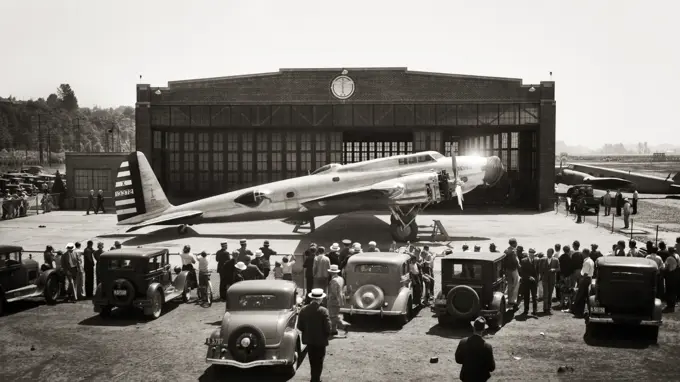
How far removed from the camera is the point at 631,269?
1406 cm

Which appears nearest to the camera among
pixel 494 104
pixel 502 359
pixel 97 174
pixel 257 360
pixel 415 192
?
pixel 257 360

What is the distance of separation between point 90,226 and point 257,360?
1168 inches

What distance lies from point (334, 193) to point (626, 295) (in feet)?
63.8

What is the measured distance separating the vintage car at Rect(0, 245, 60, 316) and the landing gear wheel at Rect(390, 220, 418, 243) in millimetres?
15978

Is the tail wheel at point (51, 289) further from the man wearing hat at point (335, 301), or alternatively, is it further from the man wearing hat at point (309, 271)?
the man wearing hat at point (335, 301)

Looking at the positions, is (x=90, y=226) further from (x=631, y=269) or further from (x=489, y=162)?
(x=631, y=269)

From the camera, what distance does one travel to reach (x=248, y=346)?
440 inches

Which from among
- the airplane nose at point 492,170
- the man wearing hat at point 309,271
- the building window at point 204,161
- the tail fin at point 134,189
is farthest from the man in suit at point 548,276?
the building window at point 204,161

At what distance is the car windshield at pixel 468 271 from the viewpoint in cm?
1489

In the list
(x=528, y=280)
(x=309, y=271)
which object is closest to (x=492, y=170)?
(x=528, y=280)

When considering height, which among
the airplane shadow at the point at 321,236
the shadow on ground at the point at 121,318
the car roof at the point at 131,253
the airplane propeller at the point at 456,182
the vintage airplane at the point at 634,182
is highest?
the airplane propeller at the point at 456,182

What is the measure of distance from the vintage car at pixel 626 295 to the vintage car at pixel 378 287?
4.48m

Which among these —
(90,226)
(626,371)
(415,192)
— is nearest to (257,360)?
(626,371)

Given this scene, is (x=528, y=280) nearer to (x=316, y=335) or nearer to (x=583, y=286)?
(x=583, y=286)
